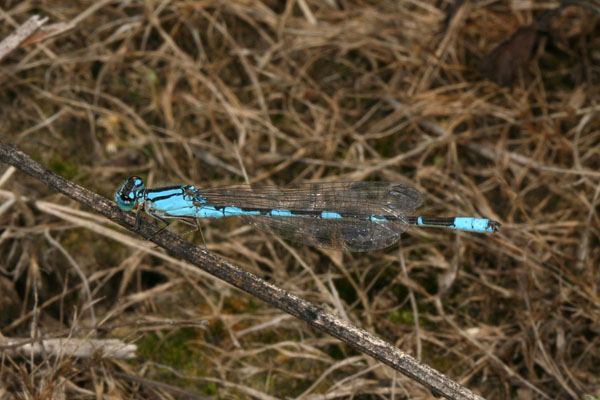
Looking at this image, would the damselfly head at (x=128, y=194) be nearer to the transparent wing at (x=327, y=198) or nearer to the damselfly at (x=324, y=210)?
the damselfly at (x=324, y=210)

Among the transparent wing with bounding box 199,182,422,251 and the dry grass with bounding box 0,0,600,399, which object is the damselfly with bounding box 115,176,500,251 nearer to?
the transparent wing with bounding box 199,182,422,251

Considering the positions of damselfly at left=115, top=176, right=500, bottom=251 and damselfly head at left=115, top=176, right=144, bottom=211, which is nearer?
damselfly head at left=115, top=176, right=144, bottom=211

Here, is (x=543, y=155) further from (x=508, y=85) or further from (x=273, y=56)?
(x=273, y=56)

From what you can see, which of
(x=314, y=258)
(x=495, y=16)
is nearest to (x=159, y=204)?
(x=314, y=258)

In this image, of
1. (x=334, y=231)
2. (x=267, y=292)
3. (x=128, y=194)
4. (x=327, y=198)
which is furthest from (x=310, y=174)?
(x=267, y=292)

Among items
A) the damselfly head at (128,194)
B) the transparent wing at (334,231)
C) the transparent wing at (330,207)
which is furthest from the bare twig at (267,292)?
the transparent wing at (334,231)

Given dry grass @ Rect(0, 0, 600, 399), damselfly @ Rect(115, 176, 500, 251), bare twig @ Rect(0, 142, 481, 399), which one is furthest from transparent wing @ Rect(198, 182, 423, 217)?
bare twig @ Rect(0, 142, 481, 399)

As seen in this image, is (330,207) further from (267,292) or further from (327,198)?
(267,292)
